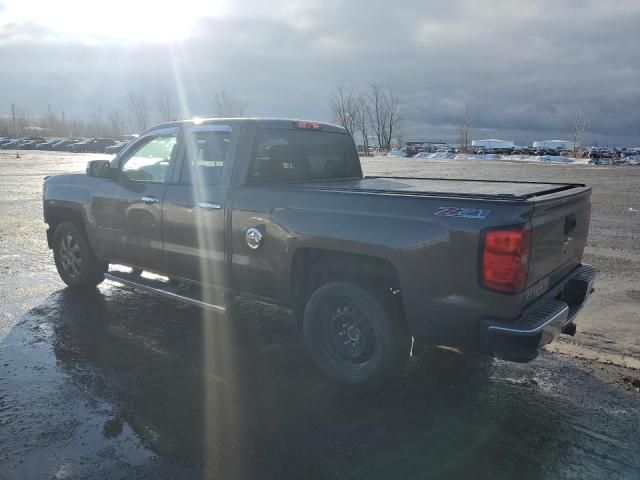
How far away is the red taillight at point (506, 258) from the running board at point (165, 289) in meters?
2.39

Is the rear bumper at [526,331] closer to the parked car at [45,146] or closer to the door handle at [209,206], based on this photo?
the door handle at [209,206]

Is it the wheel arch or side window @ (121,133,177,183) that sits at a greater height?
side window @ (121,133,177,183)

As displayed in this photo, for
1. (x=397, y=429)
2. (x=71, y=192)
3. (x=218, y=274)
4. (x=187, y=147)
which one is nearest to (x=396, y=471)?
(x=397, y=429)

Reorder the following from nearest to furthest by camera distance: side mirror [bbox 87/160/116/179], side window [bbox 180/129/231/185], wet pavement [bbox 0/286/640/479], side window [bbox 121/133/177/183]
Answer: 1. wet pavement [bbox 0/286/640/479]
2. side window [bbox 180/129/231/185]
3. side window [bbox 121/133/177/183]
4. side mirror [bbox 87/160/116/179]

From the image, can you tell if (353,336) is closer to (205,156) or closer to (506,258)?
(506,258)

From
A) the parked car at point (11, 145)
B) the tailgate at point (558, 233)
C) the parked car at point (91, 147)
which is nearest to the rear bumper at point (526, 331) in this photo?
the tailgate at point (558, 233)

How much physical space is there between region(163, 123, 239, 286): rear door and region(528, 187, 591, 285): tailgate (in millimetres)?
2529

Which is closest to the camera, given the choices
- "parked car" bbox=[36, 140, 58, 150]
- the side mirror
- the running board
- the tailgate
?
the tailgate

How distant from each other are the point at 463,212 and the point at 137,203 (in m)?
3.47

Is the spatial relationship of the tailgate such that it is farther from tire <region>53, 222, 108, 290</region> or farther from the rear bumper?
tire <region>53, 222, 108, 290</region>

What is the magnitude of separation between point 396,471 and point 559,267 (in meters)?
1.99

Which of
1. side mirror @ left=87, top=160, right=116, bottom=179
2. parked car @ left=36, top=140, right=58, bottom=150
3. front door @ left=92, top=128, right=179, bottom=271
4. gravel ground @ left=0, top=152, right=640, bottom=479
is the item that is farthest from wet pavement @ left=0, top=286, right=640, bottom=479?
parked car @ left=36, top=140, right=58, bottom=150

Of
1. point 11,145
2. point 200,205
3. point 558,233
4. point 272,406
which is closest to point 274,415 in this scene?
point 272,406

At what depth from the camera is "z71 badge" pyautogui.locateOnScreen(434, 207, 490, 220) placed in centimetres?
339
